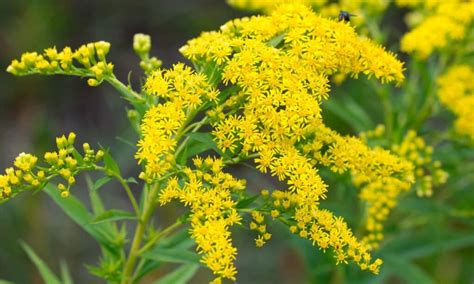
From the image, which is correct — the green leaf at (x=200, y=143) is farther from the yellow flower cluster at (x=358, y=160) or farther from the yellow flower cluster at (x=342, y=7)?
the yellow flower cluster at (x=342, y=7)

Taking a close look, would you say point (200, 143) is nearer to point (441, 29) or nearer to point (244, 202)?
point (244, 202)

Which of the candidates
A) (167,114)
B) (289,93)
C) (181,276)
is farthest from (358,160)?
(181,276)

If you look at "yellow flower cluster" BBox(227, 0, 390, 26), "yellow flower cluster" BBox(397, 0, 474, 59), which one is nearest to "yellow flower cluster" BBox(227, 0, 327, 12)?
"yellow flower cluster" BBox(227, 0, 390, 26)

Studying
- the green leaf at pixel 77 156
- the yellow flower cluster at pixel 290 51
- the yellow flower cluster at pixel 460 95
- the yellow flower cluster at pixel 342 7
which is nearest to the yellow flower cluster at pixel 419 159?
the yellow flower cluster at pixel 460 95

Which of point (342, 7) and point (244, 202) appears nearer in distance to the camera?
point (244, 202)

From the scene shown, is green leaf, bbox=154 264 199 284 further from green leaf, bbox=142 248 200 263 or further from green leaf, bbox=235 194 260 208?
green leaf, bbox=235 194 260 208

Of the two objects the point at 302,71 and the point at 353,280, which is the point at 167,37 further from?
the point at 302,71
